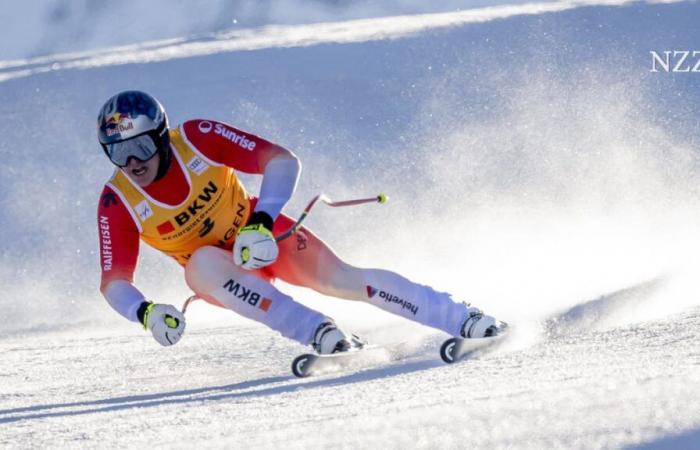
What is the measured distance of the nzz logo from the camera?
13203 millimetres

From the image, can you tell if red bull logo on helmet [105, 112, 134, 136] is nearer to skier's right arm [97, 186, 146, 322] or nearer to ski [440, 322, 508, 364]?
skier's right arm [97, 186, 146, 322]

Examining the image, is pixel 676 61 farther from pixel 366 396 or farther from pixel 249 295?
pixel 366 396

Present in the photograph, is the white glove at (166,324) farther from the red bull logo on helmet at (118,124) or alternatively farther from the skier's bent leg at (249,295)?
the red bull logo on helmet at (118,124)

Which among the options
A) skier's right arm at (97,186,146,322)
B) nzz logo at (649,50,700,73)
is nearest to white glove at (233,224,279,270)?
skier's right arm at (97,186,146,322)

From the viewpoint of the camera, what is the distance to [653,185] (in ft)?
34.8

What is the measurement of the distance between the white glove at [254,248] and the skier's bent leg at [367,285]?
603 millimetres

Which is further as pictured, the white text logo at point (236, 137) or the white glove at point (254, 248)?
the white text logo at point (236, 137)

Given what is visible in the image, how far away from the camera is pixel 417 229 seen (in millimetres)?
10305

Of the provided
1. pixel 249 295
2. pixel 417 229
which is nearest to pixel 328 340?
pixel 249 295

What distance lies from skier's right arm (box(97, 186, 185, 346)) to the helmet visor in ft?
0.72

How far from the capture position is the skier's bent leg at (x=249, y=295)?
17.4ft

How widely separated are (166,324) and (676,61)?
9436 millimetres

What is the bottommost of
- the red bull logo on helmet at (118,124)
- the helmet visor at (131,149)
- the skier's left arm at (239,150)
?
the helmet visor at (131,149)

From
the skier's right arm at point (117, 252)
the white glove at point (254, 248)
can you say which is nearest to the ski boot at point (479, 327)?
the white glove at point (254, 248)
